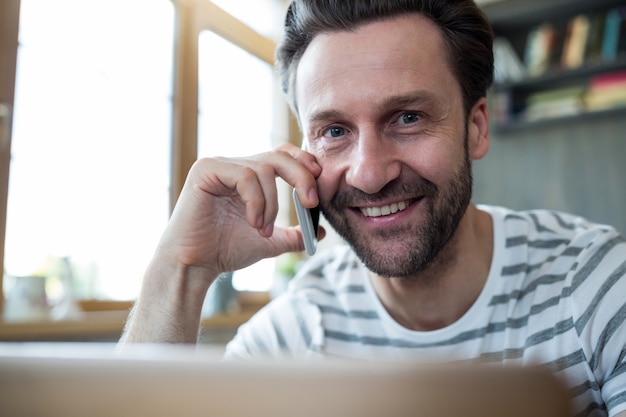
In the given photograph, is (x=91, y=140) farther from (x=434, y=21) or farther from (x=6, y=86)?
(x=434, y=21)

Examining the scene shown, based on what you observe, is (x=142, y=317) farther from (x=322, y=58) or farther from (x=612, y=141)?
(x=612, y=141)

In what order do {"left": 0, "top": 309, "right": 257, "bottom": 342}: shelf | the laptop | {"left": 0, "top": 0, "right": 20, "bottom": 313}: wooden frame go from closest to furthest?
the laptop, {"left": 0, "top": 309, "right": 257, "bottom": 342}: shelf, {"left": 0, "top": 0, "right": 20, "bottom": 313}: wooden frame

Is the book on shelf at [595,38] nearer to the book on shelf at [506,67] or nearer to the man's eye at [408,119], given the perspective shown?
the book on shelf at [506,67]

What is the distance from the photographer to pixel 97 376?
0.30m

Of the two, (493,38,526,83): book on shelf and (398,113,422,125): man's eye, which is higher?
(493,38,526,83): book on shelf

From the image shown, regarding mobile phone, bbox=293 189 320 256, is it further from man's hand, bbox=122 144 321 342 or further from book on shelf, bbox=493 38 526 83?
book on shelf, bbox=493 38 526 83

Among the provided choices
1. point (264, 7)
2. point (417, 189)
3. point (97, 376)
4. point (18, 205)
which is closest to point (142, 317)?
point (417, 189)

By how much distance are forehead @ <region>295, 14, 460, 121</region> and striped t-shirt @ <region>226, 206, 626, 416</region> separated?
37 cm

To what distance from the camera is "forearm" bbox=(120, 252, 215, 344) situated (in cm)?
109

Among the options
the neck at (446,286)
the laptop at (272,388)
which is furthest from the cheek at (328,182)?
the laptop at (272,388)

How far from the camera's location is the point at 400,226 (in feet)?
3.78

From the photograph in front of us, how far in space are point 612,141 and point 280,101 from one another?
187 cm

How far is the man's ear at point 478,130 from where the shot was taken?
130 cm

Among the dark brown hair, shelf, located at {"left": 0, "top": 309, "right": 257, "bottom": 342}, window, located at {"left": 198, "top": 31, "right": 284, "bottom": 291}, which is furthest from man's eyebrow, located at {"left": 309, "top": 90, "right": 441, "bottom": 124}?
window, located at {"left": 198, "top": 31, "right": 284, "bottom": 291}
